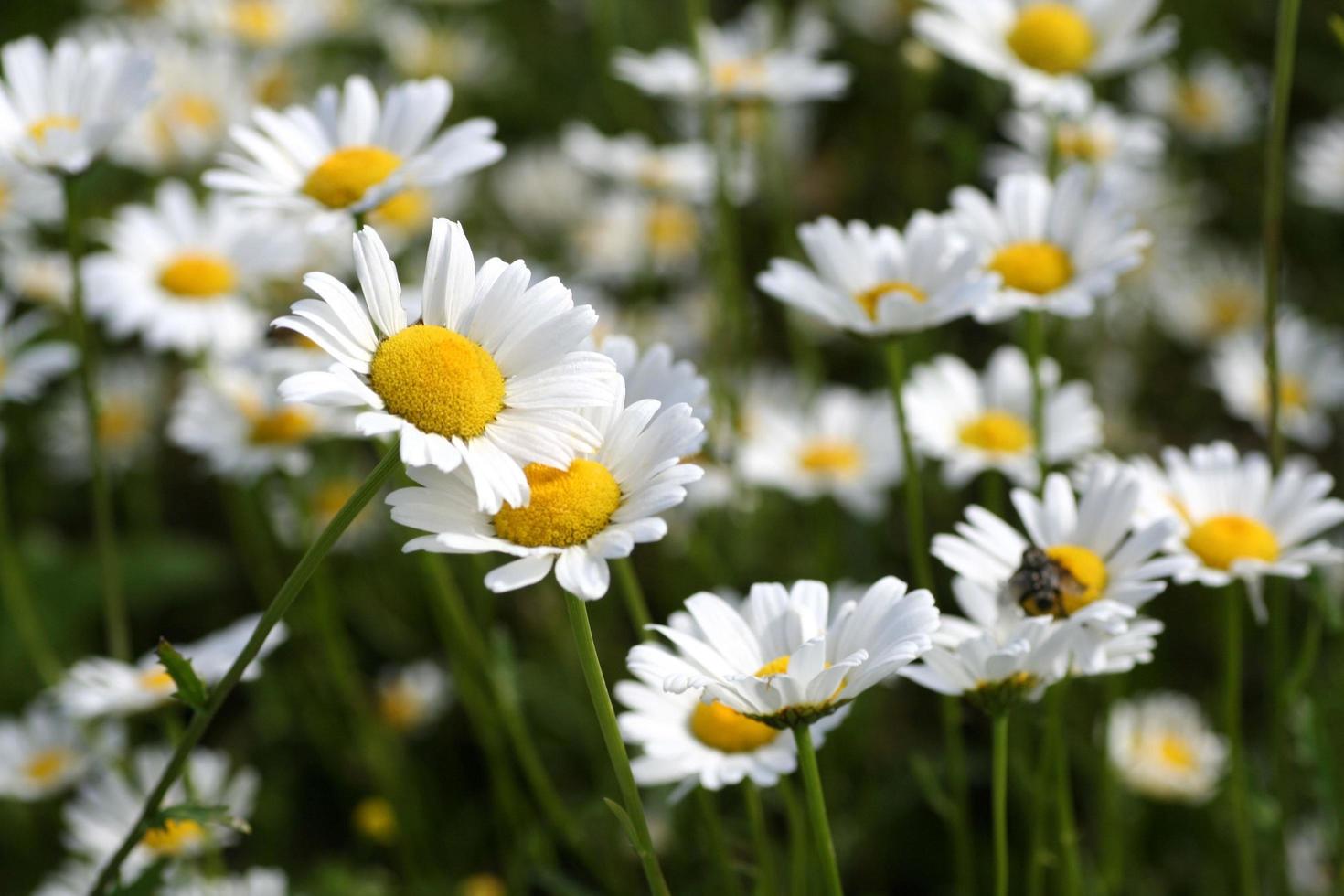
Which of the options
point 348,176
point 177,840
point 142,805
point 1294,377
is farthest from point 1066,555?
point 1294,377

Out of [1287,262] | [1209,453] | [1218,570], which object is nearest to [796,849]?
[1218,570]

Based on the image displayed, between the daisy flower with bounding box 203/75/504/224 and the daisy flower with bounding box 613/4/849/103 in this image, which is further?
the daisy flower with bounding box 613/4/849/103

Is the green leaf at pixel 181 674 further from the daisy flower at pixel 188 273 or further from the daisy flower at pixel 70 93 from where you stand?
the daisy flower at pixel 188 273

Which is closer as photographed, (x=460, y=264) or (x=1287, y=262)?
(x=460, y=264)

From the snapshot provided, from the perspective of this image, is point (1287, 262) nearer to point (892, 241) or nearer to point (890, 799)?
point (890, 799)

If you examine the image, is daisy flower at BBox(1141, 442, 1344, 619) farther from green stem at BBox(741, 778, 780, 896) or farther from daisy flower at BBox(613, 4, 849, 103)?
daisy flower at BBox(613, 4, 849, 103)

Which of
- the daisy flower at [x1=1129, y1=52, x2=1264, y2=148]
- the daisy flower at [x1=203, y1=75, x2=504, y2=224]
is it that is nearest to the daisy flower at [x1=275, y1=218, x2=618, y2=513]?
the daisy flower at [x1=203, y1=75, x2=504, y2=224]

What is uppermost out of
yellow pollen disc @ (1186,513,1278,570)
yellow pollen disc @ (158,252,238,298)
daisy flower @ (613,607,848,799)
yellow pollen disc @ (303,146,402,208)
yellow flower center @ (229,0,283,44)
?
yellow flower center @ (229,0,283,44)
